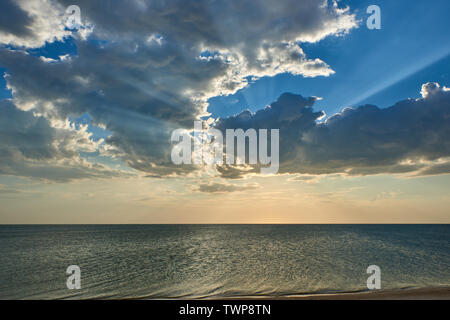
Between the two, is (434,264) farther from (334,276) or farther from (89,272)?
(89,272)

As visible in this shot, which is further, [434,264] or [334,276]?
[434,264]

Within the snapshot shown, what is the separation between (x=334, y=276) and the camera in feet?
94.3

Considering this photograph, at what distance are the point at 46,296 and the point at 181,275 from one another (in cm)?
1371
